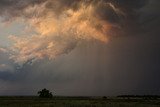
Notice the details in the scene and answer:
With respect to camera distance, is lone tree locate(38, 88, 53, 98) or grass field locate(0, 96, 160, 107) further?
lone tree locate(38, 88, 53, 98)

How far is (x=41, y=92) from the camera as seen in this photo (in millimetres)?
151375

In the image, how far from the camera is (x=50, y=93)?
15250 cm

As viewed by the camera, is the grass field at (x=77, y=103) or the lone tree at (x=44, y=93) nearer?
the grass field at (x=77, y=103)

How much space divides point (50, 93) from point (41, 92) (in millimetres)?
4557

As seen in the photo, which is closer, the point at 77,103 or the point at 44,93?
the point at 77,103
